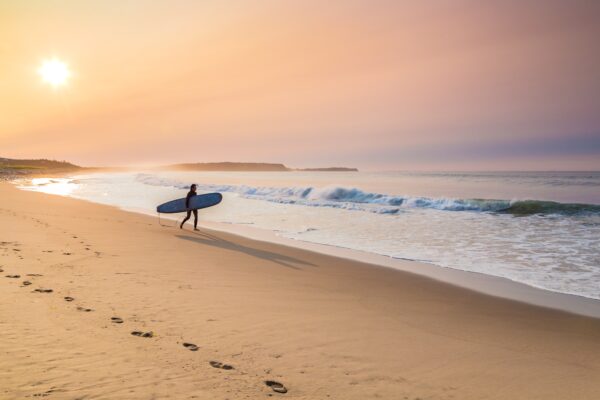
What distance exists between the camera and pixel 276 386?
12.1 ft

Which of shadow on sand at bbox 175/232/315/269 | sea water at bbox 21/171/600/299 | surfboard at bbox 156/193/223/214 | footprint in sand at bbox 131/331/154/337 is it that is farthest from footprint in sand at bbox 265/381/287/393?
surfboard at bbox 156/193/223/214

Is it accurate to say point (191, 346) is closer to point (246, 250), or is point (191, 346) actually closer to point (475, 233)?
point (246, 250)

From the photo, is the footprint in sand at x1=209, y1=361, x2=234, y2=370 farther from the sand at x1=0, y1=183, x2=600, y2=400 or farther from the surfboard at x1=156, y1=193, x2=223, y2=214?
the surfboard at x1=156, y1=193, x2=223, y2=214

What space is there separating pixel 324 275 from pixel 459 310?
3.11m

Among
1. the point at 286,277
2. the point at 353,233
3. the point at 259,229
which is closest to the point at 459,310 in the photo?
the point at 286,277

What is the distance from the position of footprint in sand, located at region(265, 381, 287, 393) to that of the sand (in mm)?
41

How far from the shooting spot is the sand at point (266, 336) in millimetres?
3660

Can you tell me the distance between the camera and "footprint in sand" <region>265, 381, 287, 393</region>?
360cm

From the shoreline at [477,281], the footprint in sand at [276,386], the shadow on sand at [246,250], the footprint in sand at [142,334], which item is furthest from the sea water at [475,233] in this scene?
the footprint in sand at [142,334]

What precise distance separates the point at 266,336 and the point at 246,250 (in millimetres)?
6877

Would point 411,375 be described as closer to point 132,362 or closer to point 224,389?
point 224,389

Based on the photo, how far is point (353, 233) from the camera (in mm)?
15688

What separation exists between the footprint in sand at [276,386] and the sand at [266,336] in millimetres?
41

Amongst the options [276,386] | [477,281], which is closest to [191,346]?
[276,386]
